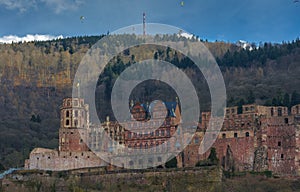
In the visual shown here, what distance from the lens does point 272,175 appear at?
219 feet

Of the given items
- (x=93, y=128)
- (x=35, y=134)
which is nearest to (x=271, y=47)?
(x=35, y=134)

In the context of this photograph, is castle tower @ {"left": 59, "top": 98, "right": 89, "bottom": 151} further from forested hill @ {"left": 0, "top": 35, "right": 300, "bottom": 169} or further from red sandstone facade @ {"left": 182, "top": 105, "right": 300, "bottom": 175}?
red sandstone facade @ {"left": 182, "top": 105, "right": 300, "bottom": 175}

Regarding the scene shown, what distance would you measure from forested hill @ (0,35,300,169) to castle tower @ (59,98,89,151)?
11.2m

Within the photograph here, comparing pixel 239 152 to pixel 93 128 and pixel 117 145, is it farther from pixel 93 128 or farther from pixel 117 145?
pixel 93 128

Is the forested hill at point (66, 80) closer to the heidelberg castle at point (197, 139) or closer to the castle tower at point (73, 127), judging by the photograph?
the castle tower at point (73, 127)

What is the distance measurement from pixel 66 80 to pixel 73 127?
92.3m

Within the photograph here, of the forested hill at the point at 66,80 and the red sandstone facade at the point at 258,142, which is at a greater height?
the forested hill at the point at 66,80

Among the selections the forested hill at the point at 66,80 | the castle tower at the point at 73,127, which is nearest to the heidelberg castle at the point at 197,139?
the castle tower at the point at 73,127

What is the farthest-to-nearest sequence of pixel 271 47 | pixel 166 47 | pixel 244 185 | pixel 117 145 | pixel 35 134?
1. pixel 166 47
2. pixel 271 47
3. pixel 35 134
4. pixel 117 145
5. pixel 244 185

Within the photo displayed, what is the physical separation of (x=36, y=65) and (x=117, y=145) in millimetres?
108180

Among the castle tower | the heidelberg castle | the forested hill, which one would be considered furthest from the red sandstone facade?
the castle tower

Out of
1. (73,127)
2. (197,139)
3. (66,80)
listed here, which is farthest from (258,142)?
(66,80)

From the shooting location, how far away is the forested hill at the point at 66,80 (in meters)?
109

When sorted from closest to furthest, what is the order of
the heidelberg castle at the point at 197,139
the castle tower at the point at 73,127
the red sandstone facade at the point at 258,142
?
the red sandstone facade at the point at 258,142
the heidelberg castle at the point at 197,139
the castle tower at the point at 73,127
